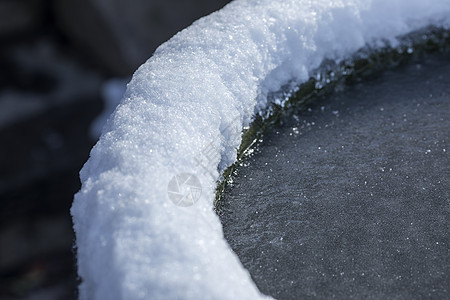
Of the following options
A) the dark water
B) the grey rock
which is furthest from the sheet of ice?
the grey rock

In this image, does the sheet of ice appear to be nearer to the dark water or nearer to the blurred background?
the dark water

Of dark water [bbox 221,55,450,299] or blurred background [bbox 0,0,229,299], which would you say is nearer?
dark water [bbox 221,55,450,299]

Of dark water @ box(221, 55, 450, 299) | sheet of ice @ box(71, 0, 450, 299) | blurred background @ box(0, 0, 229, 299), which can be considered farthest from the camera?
blurred background @ box(0, 0, 229, 299)

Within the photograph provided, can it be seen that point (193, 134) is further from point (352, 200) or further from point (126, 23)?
point (126, 23)

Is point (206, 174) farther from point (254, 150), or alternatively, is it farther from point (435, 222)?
point (435, 222)

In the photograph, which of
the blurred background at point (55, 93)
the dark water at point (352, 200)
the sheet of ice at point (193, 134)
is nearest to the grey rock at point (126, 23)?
the blurred background at point (55, 93)

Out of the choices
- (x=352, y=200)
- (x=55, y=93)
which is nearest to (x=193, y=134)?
(x=352, y=200)

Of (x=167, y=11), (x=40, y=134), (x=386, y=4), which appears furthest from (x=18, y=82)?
(x=386, y=4)
